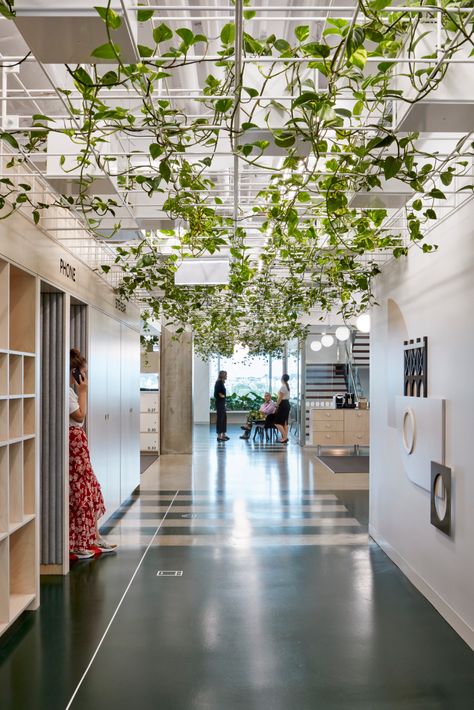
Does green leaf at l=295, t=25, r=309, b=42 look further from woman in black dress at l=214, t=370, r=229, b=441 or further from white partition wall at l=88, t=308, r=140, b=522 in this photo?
woman in black dress at l=214, t=370, r=229, b=441

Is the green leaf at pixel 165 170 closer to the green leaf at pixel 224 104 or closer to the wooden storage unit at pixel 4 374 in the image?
the green leaf at pixel 224 104

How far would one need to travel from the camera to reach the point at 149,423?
1518 cm

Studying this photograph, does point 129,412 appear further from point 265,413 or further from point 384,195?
point 265,413

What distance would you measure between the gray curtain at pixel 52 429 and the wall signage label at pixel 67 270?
19cm

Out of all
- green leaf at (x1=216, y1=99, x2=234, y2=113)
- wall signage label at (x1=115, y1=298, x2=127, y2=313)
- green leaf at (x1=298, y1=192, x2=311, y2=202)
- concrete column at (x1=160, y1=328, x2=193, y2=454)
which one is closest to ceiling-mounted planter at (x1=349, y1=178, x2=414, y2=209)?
green leaf at (x1=298, y1=192, x2=311, y2=202)

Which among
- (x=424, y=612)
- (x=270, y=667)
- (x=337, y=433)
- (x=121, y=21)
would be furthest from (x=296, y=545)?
(x=337, y=433)

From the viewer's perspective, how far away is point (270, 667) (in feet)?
13.0

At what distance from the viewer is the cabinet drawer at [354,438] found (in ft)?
50.2

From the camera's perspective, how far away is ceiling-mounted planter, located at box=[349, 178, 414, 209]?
4.20 m

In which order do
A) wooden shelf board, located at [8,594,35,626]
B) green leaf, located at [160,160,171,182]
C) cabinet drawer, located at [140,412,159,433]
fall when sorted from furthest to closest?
cabinet drawer, located at [140,412,159,433] → wooden shelf board, located at [8,594,35,626] → green leaf, located at [160,160,171,182]

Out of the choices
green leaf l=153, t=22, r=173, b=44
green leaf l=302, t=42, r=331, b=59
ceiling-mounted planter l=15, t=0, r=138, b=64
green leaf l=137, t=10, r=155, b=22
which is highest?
green leaf l=153, t=22, r=173, b=44

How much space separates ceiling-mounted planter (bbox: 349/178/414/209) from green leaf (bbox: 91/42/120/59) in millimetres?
2164

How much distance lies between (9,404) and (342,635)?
2.62 metres

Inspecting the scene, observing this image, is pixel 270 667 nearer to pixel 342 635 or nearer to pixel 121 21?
pixel 342 635
